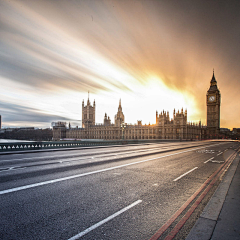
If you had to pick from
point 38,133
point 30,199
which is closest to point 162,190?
point 30,199

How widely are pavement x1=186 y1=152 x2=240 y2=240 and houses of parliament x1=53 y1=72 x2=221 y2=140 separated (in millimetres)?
36478

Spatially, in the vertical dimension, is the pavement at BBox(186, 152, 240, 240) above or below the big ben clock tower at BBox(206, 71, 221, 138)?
below

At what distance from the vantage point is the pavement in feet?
11.6

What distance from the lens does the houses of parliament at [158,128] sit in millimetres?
75875

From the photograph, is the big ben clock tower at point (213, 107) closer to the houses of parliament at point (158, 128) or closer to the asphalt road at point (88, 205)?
the houses of parliament at point (158, 128)

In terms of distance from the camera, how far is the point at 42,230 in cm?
372

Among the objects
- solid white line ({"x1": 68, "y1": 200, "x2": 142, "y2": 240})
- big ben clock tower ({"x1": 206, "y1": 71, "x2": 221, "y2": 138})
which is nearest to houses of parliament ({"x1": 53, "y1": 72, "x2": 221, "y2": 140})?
big ben clock tower ({"x1": 206, "y1": 71, "x2": 221, "y2": 138})

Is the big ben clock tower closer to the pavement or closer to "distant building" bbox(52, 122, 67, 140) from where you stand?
"distant building" bbox(52, 122, 67, 140)

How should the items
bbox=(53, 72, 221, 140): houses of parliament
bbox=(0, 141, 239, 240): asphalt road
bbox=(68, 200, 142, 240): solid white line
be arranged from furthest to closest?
1. bbox=(53, 72, 221, 140): houses of parliament
2. bbox=(0, 141, 239, 240): asphalt road
3. bbox=(68, 200, 142, 240): solid white line

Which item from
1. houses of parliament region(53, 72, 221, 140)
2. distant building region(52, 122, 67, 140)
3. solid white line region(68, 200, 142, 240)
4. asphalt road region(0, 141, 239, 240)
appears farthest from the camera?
distant building region(52, 122, 67, 140)

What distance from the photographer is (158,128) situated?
260ft

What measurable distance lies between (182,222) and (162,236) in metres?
0.83

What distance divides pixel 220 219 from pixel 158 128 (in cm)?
7667

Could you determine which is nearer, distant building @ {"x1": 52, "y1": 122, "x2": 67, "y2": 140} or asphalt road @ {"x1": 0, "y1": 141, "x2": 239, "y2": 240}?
asphalt road @ {"x1": 0, "y1": 141, "x2": 239, "y2": 240}
